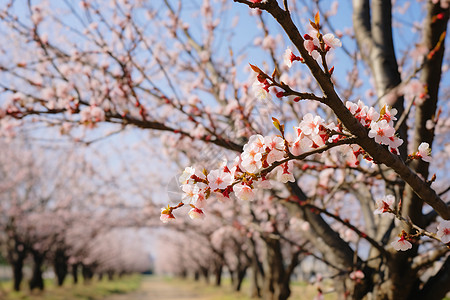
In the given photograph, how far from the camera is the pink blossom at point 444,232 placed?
1.70m

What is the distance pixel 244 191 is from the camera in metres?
1.53

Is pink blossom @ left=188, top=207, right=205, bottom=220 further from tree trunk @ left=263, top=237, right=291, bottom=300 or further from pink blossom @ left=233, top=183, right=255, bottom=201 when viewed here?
tree trunk @ left=263, top=237, right=291, bottom=300

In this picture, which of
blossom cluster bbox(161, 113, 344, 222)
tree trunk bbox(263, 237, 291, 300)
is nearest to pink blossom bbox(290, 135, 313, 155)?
blossom cluster bbox(161, 113, 344, 222)

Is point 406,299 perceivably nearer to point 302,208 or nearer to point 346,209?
point 302,208

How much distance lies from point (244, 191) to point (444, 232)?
43.2 inches

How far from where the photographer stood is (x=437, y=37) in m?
2.34

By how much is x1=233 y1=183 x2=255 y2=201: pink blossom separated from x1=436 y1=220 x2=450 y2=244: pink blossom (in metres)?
1.02

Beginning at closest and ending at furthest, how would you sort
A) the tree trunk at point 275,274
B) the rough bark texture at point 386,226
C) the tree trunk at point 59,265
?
1. the rough bark texture at point 386,226
2. the tree trunk at point 275,274
3. the tree trunk at point 59,265

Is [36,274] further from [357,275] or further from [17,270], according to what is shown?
[357,275]

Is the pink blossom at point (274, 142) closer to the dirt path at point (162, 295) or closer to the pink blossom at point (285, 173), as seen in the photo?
the pink blossom at point (285, 173)

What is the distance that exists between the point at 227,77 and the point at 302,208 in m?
2.94

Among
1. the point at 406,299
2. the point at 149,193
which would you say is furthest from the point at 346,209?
the point at 406,299

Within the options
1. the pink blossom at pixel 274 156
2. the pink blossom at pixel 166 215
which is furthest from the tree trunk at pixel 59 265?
the pink blossom at pixel 274 156

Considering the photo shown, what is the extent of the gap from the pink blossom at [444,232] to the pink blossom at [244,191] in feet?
3.35
